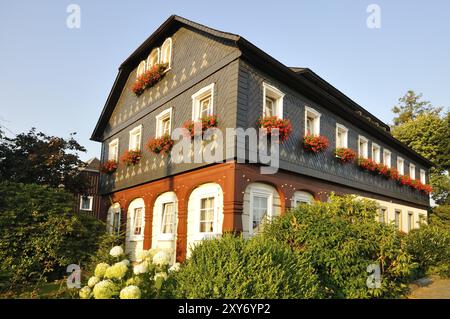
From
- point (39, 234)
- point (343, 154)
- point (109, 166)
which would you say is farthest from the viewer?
point (109, 166)

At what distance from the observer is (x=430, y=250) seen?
13.0 metres

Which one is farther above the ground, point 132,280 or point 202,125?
point 202,125

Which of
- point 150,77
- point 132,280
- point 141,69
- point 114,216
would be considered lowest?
point 132,280

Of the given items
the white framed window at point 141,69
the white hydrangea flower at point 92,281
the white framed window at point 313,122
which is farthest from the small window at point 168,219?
the white hydrangea flower at point 92,281

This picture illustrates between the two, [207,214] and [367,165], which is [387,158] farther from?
[207,214]

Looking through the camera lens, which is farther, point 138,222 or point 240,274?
point 138,222

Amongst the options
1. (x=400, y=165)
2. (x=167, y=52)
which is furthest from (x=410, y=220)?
(x=167, y=52)

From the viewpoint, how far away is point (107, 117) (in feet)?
64.2

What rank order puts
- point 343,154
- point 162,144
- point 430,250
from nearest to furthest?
point 162,144 → point 430,250 → point 343,154

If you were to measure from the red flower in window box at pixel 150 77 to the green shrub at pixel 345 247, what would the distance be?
8.36 metres

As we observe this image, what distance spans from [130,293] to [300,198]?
8.47 m

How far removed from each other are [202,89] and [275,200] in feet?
13.8

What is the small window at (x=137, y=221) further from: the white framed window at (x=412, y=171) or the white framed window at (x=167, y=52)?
the white framed window at (x=412, y=171)

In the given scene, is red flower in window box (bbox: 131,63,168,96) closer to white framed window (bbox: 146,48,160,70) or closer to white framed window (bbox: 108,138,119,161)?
white framed window (bbox: 146,48,160,70)
